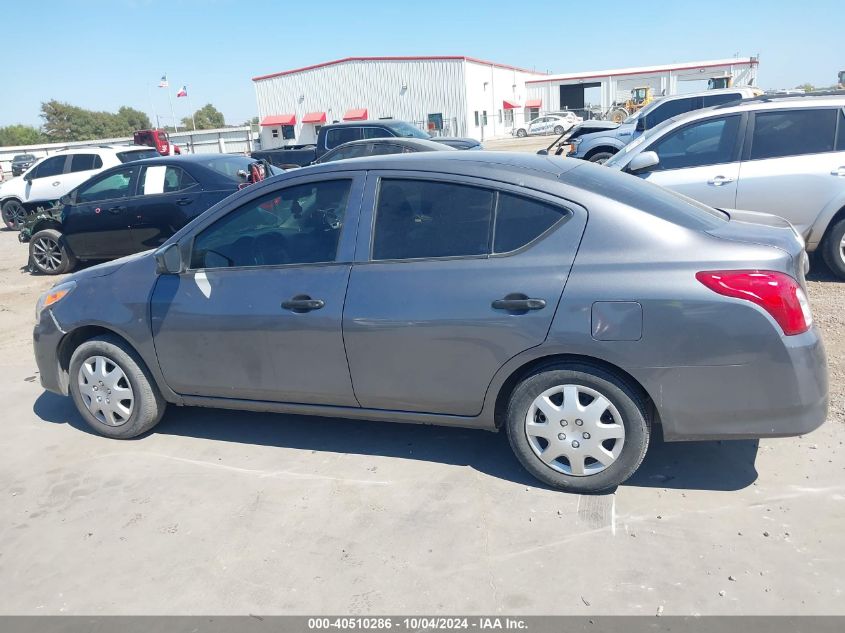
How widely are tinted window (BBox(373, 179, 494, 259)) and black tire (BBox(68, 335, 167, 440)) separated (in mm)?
1822

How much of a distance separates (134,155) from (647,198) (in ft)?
48.4

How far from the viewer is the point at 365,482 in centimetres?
372

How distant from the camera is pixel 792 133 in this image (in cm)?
663

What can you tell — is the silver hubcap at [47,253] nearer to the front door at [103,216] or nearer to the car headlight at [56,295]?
the front door at [103,216]

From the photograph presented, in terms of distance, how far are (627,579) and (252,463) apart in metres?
2.27

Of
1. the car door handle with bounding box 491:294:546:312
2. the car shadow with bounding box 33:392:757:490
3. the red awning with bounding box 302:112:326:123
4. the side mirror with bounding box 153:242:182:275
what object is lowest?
the car shadow with bounding box 33:392:757:490

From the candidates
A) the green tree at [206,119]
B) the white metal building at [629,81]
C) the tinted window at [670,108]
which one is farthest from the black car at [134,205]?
the green tree at [206,119]

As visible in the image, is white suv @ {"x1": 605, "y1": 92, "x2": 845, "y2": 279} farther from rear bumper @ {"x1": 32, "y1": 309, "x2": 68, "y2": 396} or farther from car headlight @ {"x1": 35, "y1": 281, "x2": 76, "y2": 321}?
rear bumper @ {"x1": 32, "y1": 309, "x2": 68, "y2": 396}

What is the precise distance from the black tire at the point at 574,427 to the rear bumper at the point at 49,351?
121 inches

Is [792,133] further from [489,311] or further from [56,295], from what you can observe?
[56,295]

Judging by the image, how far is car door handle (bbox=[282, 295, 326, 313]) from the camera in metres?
3.63

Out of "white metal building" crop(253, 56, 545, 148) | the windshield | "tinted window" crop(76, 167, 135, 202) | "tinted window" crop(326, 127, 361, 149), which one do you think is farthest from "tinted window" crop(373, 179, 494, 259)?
"white metal building" crop(253, 56, 545, 148)

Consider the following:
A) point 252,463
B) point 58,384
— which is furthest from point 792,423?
point 58,384

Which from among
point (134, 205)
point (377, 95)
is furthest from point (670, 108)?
point (377, 95)
